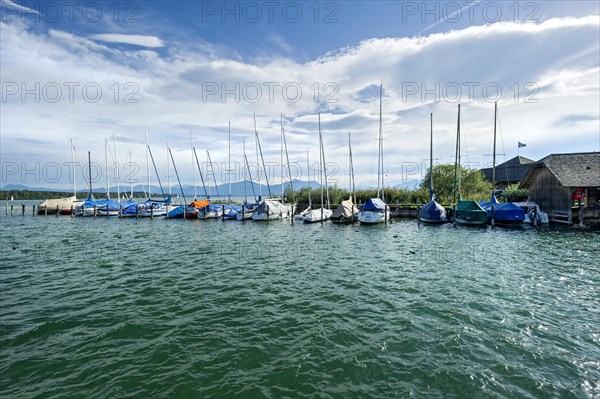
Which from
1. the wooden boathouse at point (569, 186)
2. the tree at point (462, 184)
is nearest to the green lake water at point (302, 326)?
the wooden boathouse at point (569, 186)

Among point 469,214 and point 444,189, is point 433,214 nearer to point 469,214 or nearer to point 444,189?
point 469,214

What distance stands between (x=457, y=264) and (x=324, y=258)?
26.0 feet

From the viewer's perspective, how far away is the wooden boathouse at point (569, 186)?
31.5m

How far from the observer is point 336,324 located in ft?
32.2

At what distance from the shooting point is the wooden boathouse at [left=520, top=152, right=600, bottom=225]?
31.5 m

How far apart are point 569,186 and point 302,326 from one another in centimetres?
3527

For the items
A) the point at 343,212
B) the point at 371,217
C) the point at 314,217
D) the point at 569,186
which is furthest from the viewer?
the point at 314,217

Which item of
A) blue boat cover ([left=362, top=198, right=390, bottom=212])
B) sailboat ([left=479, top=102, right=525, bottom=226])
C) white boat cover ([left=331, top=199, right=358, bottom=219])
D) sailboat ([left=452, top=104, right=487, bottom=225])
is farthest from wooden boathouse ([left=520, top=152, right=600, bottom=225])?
white boat cover ([left=331, top=199, right=358, bottom=219])

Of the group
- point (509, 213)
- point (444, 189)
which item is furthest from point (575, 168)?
point (444, 189)

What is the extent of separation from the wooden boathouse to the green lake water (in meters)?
16.0

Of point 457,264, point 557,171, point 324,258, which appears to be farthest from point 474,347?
point 557,171

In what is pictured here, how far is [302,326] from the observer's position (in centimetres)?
970

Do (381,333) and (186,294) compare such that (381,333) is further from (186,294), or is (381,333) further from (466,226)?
(466,226)

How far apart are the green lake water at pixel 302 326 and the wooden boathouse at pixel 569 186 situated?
16028mm
